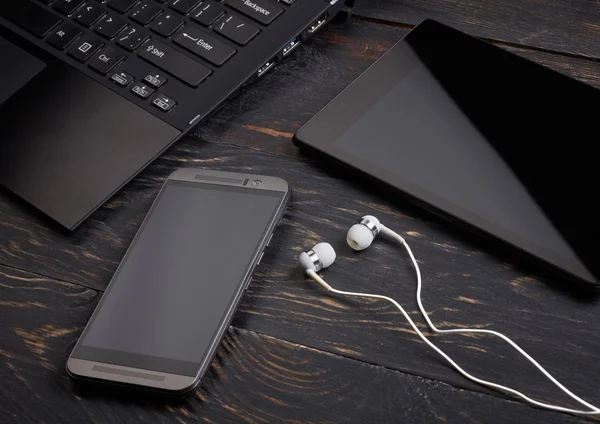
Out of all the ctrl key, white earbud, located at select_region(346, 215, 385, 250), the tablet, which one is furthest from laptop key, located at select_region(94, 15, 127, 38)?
white earbud, located at select_region(346, 215, 385, 250)

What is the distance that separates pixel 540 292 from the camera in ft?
1.87

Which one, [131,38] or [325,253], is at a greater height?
[131,38]

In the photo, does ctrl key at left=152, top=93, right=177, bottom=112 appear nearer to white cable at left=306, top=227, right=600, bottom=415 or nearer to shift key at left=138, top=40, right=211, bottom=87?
shift key at left=138, top=40, right=211, bottom=87

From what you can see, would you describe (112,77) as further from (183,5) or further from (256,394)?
(256,394)

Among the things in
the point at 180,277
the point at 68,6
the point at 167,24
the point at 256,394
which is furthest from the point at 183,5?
the point at 256,394

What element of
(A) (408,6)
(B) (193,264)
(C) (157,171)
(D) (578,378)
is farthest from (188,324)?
(A) (408,6)

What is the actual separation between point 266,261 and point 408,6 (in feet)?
1.21

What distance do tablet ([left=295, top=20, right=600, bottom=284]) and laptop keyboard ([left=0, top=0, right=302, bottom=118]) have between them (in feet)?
0.41

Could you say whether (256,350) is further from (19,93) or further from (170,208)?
(19,93)

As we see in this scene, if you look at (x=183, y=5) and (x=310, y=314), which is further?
(x=183, y=5)

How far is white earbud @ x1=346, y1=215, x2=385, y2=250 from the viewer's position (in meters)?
0.60

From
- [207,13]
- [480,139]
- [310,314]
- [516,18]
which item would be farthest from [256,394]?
[516,18]

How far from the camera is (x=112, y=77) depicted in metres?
0.71

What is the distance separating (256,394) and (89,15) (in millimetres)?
456
